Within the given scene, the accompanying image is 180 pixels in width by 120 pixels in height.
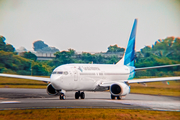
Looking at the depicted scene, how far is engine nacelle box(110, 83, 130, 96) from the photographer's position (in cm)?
3044

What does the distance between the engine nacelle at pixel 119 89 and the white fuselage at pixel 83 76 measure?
2100 millimetres

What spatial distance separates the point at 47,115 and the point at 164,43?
3393 cm

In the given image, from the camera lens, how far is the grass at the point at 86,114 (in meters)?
18.0

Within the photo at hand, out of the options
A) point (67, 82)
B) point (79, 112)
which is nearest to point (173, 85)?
point (67, 82)

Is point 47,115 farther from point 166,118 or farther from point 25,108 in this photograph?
point 166,118

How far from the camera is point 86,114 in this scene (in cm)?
1897

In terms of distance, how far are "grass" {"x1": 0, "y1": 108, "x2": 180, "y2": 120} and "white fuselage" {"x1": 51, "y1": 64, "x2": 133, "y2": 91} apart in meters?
7.77

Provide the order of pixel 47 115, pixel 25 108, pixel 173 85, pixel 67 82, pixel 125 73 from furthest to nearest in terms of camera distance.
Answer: pixel 173 85, pixel 125 73, pixel 67 82, pixel 25 108, pixel 47 115

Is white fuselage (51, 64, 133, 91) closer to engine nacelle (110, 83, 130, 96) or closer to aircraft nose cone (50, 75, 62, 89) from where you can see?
aircraft nose cone (50, 75, 62, 89)

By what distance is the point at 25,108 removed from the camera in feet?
65.2

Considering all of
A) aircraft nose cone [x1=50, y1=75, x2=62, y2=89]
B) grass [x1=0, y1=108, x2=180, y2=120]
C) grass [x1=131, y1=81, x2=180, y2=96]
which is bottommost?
grass [x1=0, y1=108, x2=180, y2=120]

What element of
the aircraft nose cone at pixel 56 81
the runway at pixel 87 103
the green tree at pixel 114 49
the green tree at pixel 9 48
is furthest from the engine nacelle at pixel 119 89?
the green tree at pixel 9 48

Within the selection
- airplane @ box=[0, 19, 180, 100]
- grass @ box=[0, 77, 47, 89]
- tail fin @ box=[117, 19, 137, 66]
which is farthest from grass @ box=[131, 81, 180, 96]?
grass @ box=[0, 77, 47, 89]

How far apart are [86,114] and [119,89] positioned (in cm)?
1237
